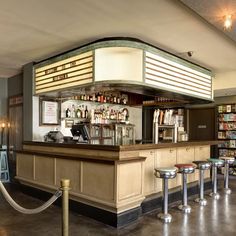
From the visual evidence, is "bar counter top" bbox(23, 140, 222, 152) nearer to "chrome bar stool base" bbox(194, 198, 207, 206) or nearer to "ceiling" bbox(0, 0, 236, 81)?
"chrome bar stool base" bbox(194, 198, 207, 206)

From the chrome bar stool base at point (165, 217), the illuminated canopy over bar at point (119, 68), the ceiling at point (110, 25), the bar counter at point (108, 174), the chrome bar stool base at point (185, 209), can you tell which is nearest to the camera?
the ceiling at point (110, 25)

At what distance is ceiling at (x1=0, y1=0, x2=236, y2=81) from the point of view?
3.11 meters

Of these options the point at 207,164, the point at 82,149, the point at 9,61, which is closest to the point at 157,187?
the point at 207,164

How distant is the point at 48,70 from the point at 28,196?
258 cm

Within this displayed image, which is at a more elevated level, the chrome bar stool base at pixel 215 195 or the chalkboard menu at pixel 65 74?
the chalkboard menu at pixel 65 74

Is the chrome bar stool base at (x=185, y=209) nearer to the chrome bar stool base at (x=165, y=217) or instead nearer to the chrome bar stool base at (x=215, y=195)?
the chrome bar stool base at (x=165, y=217)

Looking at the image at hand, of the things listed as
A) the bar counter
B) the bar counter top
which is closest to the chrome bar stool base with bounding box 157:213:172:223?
the bar counter

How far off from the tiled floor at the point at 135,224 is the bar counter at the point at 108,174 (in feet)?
0.61

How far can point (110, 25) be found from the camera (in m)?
3.73

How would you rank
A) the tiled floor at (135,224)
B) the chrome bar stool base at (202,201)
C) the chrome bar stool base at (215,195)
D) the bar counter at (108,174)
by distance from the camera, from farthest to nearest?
the chrome bar stool base at (215,195) → the chrome bar stool base at (202,201) → the bar counter at (108,174) → the tiled floor at (135,224)

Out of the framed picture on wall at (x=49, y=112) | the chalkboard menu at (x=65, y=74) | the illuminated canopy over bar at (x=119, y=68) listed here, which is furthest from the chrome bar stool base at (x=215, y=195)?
the framed picture on wall at (x=49, y=112)

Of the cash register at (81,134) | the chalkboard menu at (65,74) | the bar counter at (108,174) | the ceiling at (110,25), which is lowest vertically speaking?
the bar counter at (108,174)

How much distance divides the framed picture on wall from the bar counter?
0.77m

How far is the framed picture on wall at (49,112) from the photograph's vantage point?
5945 mm
